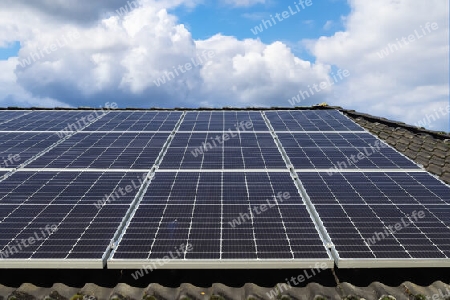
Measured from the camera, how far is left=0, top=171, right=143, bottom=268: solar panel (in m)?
6.29

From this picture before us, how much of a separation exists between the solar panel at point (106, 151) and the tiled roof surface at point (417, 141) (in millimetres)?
9903

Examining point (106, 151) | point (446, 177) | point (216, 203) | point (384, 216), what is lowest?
point (446, 177)

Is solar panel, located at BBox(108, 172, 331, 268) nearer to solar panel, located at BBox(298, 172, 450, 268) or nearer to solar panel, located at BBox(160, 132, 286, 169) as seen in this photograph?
solar panel, located at BBox(298, 172, 450, 268)

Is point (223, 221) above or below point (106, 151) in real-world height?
below

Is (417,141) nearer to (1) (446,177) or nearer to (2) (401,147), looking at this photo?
(2) (401,147)

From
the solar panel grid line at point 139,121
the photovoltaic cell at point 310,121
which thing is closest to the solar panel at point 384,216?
the photovoltaic cell at point 310,121

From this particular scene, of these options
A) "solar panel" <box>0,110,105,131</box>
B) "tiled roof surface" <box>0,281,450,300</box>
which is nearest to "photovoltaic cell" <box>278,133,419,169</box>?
"tiled roof surface" <box>0,281,450,300</box>

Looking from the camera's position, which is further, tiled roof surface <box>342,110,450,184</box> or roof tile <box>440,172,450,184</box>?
tiled roof surface <box>342,110,450,184</box>

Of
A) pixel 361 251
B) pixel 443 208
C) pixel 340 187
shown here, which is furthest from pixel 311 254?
pixel 443 208

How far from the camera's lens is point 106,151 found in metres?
11.2

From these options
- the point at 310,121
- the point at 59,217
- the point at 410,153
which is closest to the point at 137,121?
the point at 310,121

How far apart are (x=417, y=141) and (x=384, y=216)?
9124mm

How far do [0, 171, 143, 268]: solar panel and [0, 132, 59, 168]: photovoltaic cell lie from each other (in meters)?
1.38

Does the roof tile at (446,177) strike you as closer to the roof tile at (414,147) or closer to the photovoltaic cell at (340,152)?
the photovoltaic cell at (340,152)
